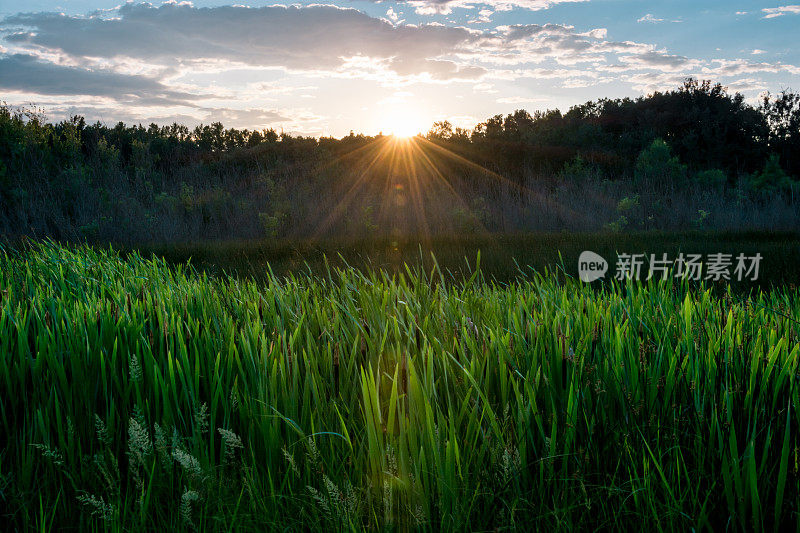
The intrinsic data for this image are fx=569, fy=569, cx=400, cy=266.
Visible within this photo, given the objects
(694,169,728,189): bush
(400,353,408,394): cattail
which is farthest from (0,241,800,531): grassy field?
(694,169,728,189): bush

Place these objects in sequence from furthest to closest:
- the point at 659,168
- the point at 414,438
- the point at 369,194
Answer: the point at 659,168 < the point at 369,194 < the point at 414,438

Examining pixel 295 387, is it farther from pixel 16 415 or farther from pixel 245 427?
pixel 16 415

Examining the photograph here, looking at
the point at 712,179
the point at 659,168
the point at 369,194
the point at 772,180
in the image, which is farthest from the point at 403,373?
the point at 772,180

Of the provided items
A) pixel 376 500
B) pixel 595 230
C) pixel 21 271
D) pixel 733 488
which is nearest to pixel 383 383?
pixel 376 500

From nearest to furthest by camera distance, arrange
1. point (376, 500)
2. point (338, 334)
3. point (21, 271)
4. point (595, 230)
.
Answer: point (376, 500) < point (338, 334) < point (21, 271) < point (595, 230)

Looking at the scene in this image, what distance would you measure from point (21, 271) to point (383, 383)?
382 centimetres

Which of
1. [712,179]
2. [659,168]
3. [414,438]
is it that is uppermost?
[659,168]

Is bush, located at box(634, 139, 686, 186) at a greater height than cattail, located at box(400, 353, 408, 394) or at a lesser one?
greater

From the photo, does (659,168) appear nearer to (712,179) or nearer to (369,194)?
(712,179)

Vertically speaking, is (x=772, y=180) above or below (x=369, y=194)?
above

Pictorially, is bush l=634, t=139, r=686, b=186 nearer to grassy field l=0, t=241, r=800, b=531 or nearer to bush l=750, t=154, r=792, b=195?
bush l=750, t=154, r=792, b=195

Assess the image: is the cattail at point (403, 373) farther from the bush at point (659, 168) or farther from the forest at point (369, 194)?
the bush at point (659, 168)

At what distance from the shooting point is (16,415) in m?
2.09

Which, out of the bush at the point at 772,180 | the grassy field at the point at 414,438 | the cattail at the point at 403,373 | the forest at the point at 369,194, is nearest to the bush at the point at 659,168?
the forest at the point at 369,194
